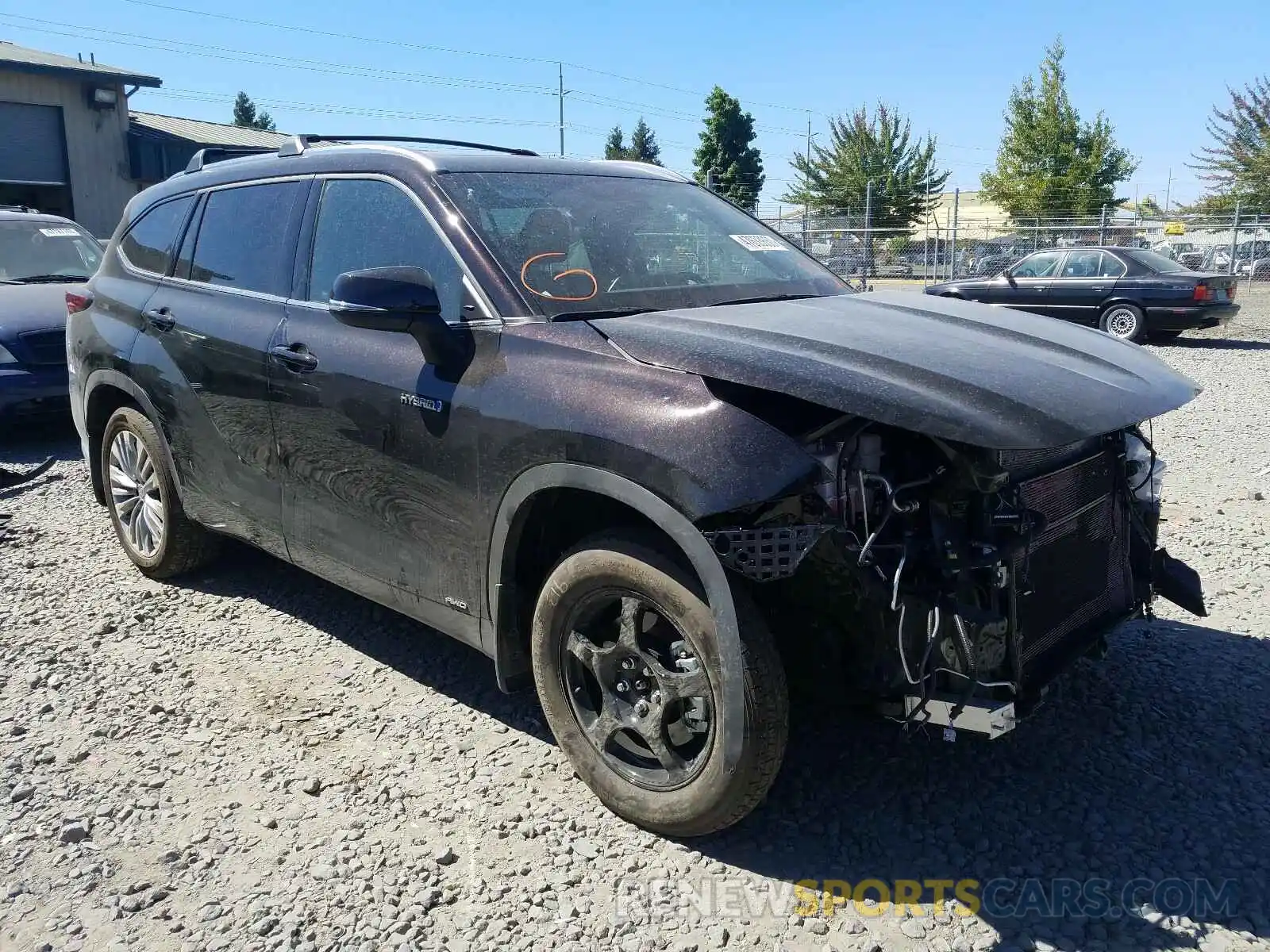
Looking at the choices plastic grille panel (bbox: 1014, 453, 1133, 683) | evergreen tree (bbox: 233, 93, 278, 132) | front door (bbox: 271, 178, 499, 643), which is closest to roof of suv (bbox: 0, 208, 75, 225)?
front door (bbox: 271, 178, 499, 643)

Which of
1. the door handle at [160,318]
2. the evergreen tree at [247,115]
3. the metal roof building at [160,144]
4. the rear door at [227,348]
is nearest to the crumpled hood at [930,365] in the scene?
the rear door at [227,348]

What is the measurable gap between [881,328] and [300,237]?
2.30 m

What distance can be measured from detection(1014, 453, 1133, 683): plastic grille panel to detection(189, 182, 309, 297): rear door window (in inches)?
114

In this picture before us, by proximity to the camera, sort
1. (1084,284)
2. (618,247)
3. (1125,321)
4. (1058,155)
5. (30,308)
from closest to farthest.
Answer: (618,247) → (30,308) → (1125,321) → (1084,284) → (1058,155)

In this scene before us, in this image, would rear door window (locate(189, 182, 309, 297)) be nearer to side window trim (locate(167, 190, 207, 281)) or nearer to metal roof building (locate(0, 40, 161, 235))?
side window trim (locate(167, 190, 207, 281))

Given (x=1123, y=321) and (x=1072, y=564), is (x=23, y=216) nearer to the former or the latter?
(x=1072, y=564)

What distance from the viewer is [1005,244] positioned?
2766cm

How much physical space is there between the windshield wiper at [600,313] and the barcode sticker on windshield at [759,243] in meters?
0.93

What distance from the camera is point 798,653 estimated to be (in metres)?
2.80

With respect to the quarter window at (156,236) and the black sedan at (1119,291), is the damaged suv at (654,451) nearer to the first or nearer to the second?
the quarter window at (156,236)

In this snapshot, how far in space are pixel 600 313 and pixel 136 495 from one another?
3.15 metres

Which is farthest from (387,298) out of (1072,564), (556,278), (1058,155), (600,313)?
(1058,155)

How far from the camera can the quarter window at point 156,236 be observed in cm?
482

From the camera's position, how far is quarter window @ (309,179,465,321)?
3389mm
